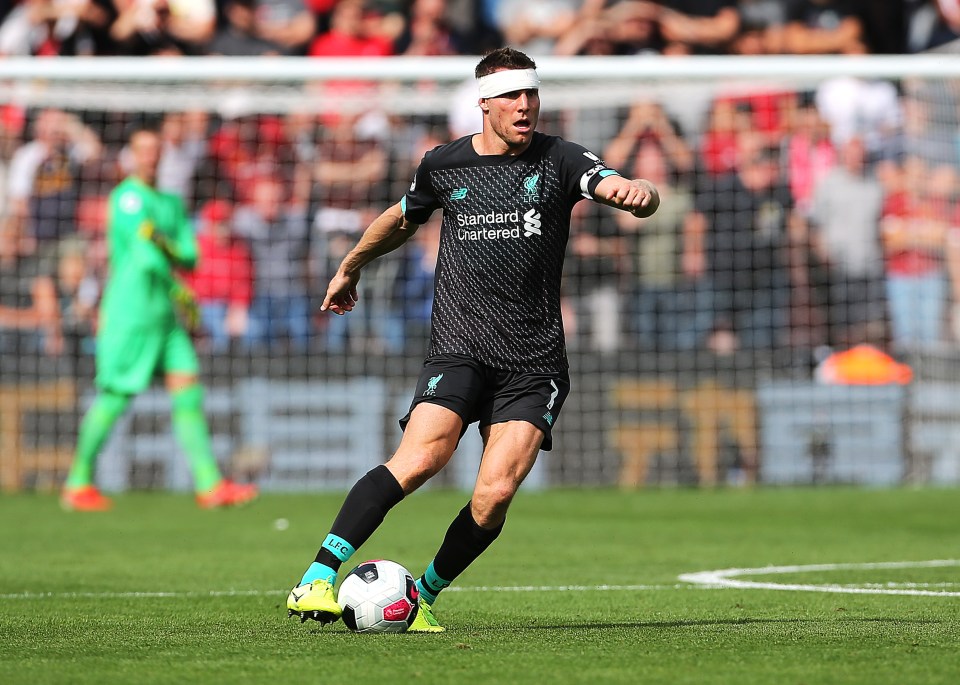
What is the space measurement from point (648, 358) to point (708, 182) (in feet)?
7.90

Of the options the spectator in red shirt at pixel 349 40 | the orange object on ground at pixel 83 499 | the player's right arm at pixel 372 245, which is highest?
the spectator in red shirt at pixel 349 40

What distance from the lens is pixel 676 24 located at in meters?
19.1

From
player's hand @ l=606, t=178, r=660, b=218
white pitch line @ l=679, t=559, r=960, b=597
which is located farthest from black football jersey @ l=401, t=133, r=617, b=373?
white pitch line @ l=679, t=559, r=960, b=597

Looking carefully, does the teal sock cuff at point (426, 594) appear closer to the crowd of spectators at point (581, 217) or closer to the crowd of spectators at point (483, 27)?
the crowd of spectators at point (581, 217)

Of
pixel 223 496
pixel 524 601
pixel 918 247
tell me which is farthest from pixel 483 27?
pixel 524 601

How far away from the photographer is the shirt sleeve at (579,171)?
592cm

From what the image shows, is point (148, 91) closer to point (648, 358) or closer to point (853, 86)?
point (648, 358)

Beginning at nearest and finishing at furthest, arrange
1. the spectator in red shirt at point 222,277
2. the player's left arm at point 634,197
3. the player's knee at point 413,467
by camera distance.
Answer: the player's left arm at point 634,197, the player's knee at point 413,467, the spectator in red shirt at point 222,277

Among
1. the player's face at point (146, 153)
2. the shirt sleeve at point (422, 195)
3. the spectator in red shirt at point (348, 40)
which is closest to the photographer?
the shirt sleeve at point (422, 195)

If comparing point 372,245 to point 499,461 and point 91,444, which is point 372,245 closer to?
point 499,461

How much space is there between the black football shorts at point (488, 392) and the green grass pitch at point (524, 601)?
77 centimetres

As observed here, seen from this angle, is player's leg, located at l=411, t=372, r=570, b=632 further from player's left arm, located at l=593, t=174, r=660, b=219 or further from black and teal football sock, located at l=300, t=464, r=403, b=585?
player's left arm, located at l=593, t=174, r=660, b=219

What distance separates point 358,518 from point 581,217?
469 inches

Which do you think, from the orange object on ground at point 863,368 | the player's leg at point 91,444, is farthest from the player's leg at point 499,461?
the orange object on ground at point 863,368
